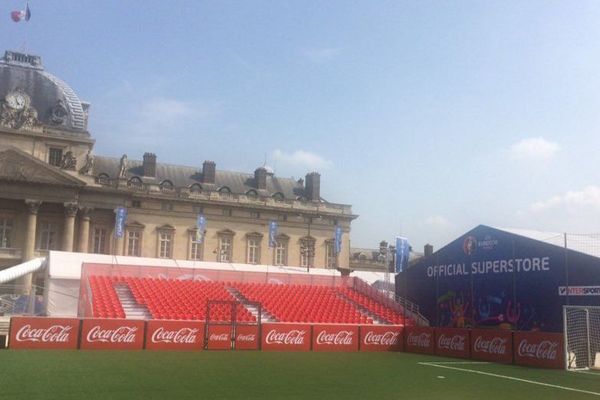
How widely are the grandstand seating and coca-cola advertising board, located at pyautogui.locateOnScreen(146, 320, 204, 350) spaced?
3.15 metres

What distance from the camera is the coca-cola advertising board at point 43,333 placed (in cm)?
2728

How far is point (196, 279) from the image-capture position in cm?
4362

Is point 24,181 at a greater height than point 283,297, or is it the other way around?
point 24,181

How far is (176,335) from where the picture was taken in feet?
100

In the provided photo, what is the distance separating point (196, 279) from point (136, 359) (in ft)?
62.9

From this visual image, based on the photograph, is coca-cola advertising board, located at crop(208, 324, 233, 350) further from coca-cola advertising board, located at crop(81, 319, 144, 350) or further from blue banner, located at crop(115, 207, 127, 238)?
blue banner, located at crop(115, 207, 127, 238)

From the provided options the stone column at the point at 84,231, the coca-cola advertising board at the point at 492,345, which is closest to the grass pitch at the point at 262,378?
the coca-cola advertising board at the point at 492,345

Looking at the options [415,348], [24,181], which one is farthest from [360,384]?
[24,181]

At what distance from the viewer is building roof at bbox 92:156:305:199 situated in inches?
2547

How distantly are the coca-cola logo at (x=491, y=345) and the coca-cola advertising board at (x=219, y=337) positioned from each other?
1238 centimetres

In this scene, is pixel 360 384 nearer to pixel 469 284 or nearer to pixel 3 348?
pixel 3 348

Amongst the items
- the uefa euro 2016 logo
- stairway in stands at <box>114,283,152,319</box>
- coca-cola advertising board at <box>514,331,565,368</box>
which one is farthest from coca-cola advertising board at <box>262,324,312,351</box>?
the uefa euro 2016 logo

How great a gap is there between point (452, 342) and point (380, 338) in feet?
14.8

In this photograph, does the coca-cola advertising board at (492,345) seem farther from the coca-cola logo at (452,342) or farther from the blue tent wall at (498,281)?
the blue tent wall at (498,281)
